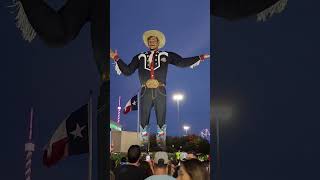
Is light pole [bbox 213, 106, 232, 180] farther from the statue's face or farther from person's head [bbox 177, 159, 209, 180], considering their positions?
the statue's face

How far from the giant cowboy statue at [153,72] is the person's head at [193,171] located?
228 inches

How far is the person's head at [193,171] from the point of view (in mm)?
2727

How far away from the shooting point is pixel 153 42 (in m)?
8.61

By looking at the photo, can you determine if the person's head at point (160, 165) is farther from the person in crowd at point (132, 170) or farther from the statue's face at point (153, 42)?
the statue's face at point (153, 42)

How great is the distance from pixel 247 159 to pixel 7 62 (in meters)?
2.50

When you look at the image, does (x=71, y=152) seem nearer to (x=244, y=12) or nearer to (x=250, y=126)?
(x=250, y=126)

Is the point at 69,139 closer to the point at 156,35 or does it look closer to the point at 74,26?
the point at 74,26

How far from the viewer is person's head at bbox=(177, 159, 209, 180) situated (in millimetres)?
2727

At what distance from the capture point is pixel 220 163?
11.5 feet

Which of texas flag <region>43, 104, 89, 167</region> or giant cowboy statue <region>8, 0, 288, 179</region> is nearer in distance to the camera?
texas flag <region>43, 104, 89, 167</region>

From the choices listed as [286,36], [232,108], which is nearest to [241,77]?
[232,108]

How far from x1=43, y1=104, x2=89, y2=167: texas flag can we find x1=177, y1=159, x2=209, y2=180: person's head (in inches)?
48.5

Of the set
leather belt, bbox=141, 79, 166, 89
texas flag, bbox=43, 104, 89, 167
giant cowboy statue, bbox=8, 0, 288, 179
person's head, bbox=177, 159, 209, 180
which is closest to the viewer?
person's head, bbox=177, 159, 209, 180

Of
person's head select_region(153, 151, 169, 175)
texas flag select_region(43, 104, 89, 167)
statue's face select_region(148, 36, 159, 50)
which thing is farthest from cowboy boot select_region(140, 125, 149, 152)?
person's head select_region(153, 151, 169, 175)
